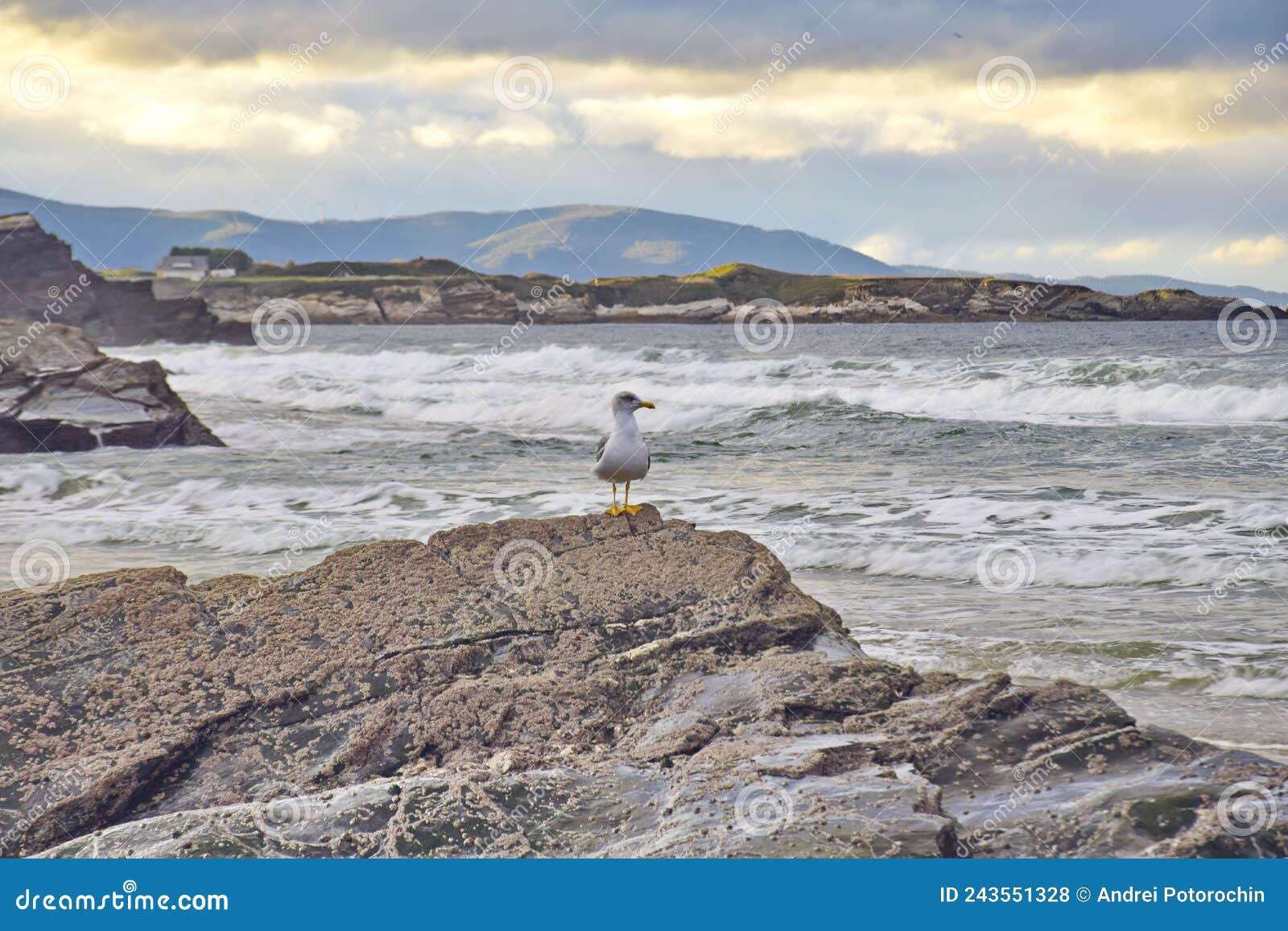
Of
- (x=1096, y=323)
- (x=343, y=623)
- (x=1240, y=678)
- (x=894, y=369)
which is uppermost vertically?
(x=1096, y=323)

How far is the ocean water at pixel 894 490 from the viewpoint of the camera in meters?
6.77

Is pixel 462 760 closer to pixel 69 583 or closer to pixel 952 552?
pixel 69 583

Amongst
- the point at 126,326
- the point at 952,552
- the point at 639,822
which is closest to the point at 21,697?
the point at 639,822

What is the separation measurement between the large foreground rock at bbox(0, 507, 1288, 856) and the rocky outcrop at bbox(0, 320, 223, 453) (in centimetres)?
1398

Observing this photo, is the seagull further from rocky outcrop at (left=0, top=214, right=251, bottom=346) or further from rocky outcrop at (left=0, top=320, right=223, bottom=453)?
rocky outcrop at (left=0, top=214, right=251, bottom=346)

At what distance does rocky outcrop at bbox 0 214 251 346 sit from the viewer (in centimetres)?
8069

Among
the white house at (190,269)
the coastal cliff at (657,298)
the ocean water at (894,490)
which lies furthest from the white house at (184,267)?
the ocean water at (894,490)

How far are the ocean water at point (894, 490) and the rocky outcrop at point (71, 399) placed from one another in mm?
564

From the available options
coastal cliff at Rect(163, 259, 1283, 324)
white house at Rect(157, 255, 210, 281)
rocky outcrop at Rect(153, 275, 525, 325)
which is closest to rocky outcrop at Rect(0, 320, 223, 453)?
coastal cliff at Rect(163, 259, 1283, 324)

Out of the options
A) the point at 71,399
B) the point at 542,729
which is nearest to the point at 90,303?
the point at 71,399

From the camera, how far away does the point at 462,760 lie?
3.91m

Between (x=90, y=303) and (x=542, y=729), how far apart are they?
89.2 m

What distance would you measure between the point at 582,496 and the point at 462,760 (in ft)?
29.3

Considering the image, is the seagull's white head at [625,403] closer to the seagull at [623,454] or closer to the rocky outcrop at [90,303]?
the seagull at [623,454]
